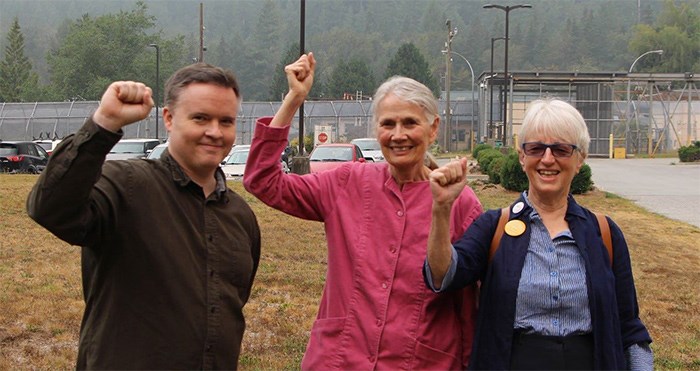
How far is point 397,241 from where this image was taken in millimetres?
3451

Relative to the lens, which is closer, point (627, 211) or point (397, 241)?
point (397, 241)

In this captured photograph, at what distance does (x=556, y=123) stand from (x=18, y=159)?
3182cm

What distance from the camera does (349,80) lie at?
120 metres

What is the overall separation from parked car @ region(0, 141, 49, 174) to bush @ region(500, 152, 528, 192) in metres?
16.7

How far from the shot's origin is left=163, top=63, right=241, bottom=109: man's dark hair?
316 centimetres

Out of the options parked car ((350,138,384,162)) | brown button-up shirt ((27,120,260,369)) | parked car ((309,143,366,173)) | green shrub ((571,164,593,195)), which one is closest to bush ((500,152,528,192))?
green shrub ((571,164,593,195))

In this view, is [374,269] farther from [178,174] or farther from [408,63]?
[408,63]

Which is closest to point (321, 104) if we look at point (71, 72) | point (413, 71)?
point (71, 72)

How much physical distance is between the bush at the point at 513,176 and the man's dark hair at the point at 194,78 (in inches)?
816

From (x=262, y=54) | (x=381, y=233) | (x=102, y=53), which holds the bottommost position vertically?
(x=381, y=233)

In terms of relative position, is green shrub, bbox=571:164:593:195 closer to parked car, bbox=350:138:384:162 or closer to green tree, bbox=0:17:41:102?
parked car, bbox=350:138:384:162

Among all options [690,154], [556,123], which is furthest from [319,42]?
[556,123]

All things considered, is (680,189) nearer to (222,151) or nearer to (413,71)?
(222,151)

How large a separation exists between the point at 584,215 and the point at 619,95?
206 ft
